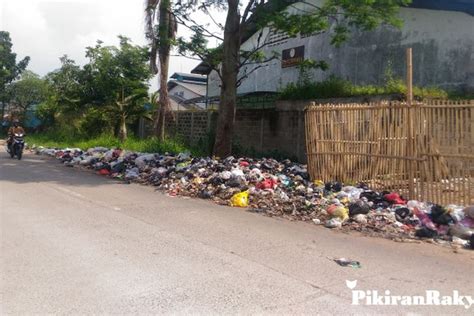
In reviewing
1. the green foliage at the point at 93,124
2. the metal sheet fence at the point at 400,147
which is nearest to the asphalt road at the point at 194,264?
the metal sheet fence at the point at 400,147

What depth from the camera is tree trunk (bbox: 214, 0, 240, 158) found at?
12.7m

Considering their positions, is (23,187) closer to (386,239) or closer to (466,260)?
(386,239)

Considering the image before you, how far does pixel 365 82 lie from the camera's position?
17.0 meters

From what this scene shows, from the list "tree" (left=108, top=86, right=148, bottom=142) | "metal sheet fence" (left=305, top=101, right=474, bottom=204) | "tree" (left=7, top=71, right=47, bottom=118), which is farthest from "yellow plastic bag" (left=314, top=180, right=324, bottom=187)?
"tree" (left=7, top=71, right=47, bottom=118)

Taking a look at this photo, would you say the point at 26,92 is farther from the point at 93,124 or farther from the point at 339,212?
the point at 339,212

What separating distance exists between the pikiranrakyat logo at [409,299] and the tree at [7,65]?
100 ft

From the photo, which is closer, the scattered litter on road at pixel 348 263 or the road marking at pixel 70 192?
the scattered litter on road at pixel 348 263

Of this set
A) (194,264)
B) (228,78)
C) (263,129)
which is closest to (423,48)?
(263,129)

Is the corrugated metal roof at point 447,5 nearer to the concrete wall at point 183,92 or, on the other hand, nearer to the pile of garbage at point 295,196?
the pile of garbage at point 295,196

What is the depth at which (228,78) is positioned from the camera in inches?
506

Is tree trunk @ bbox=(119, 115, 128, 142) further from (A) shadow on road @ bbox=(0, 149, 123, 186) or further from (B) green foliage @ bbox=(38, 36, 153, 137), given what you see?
(A) shadow on road @ bbox=(0, 149, 123, 186)

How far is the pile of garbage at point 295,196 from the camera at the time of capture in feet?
22.8

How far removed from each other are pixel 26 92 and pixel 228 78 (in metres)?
22.6

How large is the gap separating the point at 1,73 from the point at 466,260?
99.9 feet
